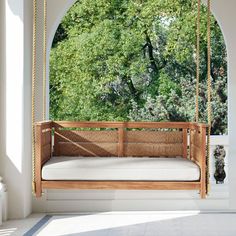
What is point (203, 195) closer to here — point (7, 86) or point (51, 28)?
point (7, 86)

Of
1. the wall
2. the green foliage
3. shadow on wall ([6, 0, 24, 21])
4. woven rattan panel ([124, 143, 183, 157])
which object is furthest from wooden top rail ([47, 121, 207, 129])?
the green foliage

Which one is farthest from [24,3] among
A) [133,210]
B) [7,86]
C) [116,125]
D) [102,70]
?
[102,70]

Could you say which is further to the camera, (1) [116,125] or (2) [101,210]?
(2) [101,210]

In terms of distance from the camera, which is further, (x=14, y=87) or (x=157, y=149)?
(x=14, y=87)

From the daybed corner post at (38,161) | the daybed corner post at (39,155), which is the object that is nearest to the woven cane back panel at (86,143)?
the daybed corner post at (39,155)

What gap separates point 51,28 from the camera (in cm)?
514

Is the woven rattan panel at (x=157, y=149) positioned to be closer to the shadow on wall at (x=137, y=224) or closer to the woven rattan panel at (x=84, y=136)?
the woven rattan panel at (x=84, y=136)

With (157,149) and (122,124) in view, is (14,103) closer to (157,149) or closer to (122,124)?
(122,124)

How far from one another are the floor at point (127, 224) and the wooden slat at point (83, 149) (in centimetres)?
63

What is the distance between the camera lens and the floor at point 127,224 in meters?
4.28

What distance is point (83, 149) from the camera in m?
4.44

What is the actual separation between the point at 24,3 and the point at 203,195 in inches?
93.6

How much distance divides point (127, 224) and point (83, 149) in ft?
2.57

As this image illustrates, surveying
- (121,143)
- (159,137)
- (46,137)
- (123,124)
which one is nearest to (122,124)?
(123,124)
